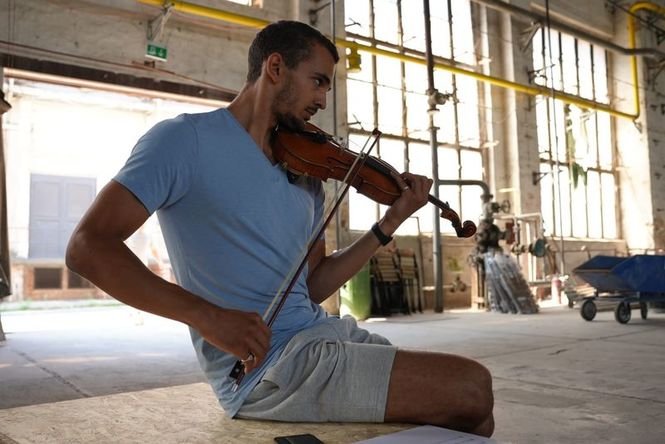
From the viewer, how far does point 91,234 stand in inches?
46.3

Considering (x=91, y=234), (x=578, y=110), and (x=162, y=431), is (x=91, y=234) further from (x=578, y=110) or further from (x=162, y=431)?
(x=578, y=110)

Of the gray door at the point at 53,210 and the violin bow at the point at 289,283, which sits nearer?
the violin bow at the point at 289,283

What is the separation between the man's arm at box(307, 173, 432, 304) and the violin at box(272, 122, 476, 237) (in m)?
0.05

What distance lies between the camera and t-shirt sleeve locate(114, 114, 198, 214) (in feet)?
4.13

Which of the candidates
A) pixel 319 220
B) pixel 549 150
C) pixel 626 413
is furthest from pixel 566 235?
pixel 319 220

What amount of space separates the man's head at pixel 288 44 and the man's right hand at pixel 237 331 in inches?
27.8

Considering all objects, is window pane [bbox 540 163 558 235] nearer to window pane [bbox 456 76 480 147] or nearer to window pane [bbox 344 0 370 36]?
window pane [bbox 456 76 480 147]

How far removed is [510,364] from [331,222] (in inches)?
180

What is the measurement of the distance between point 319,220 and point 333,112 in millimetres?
6594

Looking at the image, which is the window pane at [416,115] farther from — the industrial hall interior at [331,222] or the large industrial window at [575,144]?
the large industrial window at [575,144]

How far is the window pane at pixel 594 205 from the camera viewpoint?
524 inches

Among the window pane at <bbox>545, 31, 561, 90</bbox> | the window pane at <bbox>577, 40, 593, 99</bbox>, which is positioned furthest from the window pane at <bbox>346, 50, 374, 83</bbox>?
the window pane at <bbox>577, 40, 593, 99</bbox>

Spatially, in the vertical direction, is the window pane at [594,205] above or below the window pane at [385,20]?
below

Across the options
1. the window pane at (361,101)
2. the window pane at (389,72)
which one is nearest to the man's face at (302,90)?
the window pane at (361,101)
